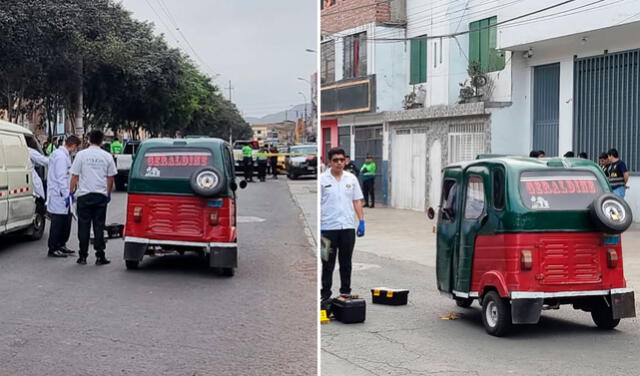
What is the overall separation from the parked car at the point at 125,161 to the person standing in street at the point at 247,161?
1.68 ft

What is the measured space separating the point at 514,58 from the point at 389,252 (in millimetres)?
2612

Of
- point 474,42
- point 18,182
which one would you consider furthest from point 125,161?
point 474,42

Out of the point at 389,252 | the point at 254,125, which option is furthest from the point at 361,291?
the point at 254,125

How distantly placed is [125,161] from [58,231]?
92 cm

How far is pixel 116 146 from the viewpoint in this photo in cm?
517

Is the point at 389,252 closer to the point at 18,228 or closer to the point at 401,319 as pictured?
the point at 401,319

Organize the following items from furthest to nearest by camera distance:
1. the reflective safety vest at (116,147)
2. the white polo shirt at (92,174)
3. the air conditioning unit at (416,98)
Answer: the white polo shirt at (92,174)
the reflective safety vest at (116,147)
the air conditioning unit at (416,98)

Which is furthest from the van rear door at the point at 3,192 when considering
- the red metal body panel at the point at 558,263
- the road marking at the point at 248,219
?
the red metal body panel at the point at 558,263

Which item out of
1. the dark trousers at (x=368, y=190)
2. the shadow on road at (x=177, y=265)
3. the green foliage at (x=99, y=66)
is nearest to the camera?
the green foliage at (x=99, y=66)

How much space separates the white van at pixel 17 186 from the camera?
4602 millimetres

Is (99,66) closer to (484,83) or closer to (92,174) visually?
(484,83)

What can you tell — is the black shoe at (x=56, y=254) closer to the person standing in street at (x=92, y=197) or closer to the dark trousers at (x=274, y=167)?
the person standing in street at (x=92, y=197)

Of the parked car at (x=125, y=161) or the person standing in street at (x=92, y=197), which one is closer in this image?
the parked car at (x=125, y=161)

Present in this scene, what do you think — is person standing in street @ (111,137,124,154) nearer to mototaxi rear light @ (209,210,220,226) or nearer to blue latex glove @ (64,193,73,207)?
mototaxi rear light @ (209,210,220,226)
